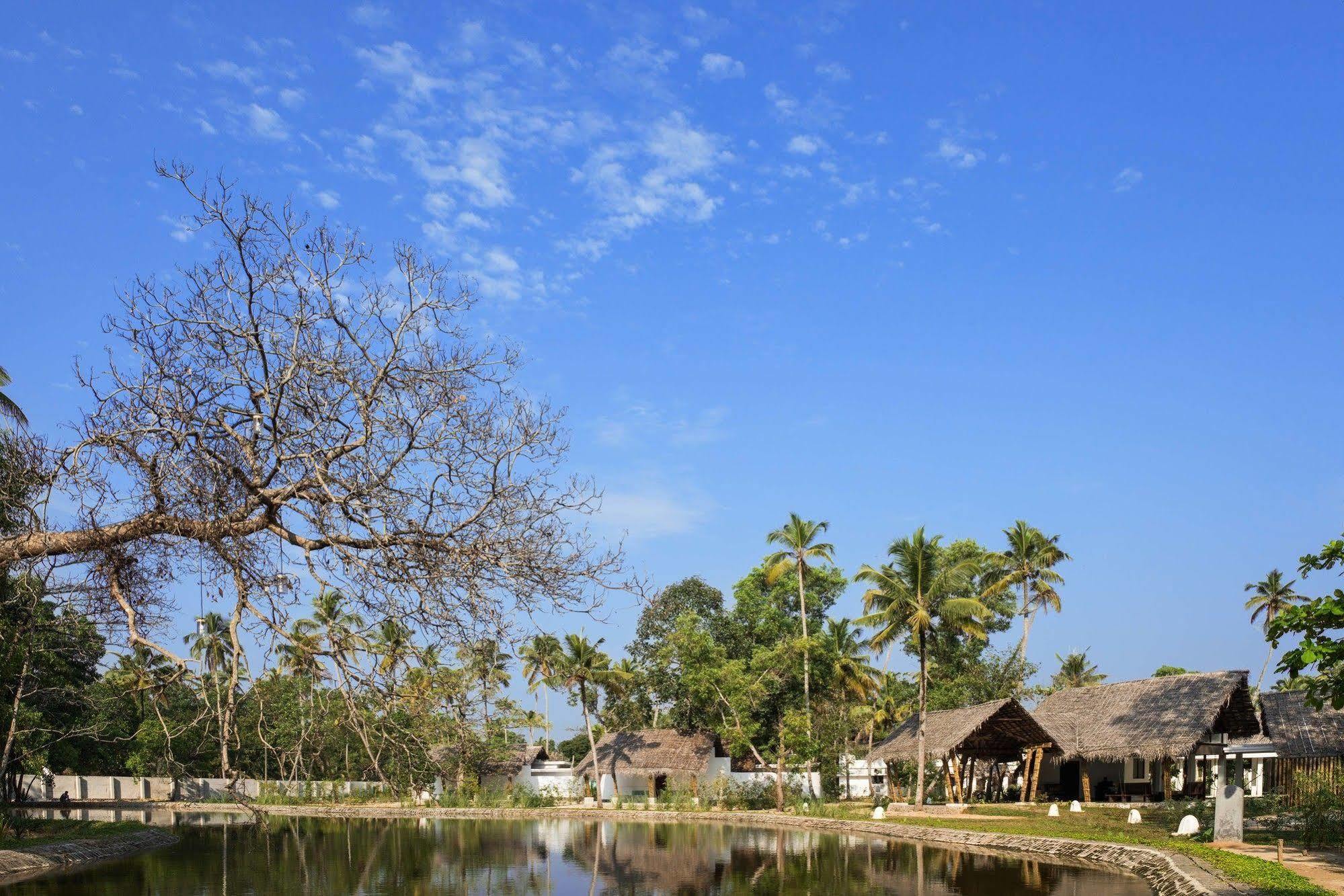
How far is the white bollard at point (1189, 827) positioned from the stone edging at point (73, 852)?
24.2 m

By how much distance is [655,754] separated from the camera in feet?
147

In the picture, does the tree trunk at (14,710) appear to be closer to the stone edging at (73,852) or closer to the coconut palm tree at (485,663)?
the stone edging at (73,852)

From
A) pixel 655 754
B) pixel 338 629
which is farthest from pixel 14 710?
pixel 655 754

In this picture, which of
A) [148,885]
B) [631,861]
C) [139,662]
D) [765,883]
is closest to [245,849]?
[148,885]

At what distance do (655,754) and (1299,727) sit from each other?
983 inches

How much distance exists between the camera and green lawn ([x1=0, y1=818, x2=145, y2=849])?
24.5 m

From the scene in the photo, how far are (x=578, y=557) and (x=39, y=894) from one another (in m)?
20.0

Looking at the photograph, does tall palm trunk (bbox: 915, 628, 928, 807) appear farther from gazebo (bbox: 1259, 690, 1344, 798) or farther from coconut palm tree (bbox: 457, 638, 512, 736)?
coconut palm tree (bbox: 457, 638, 512, 736)

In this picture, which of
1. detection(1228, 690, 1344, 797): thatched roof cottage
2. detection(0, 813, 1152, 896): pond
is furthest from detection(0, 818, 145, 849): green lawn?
detection(1228, 690, 1344, 797): thatched roof cottage

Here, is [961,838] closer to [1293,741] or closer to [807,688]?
[1293,741]

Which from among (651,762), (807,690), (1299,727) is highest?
(807,690)

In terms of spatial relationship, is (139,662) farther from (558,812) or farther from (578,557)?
(558,812)

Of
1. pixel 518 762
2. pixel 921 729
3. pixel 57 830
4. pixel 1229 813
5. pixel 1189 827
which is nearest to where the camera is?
pixel 1229 813

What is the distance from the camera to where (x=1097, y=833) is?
2308 cm
